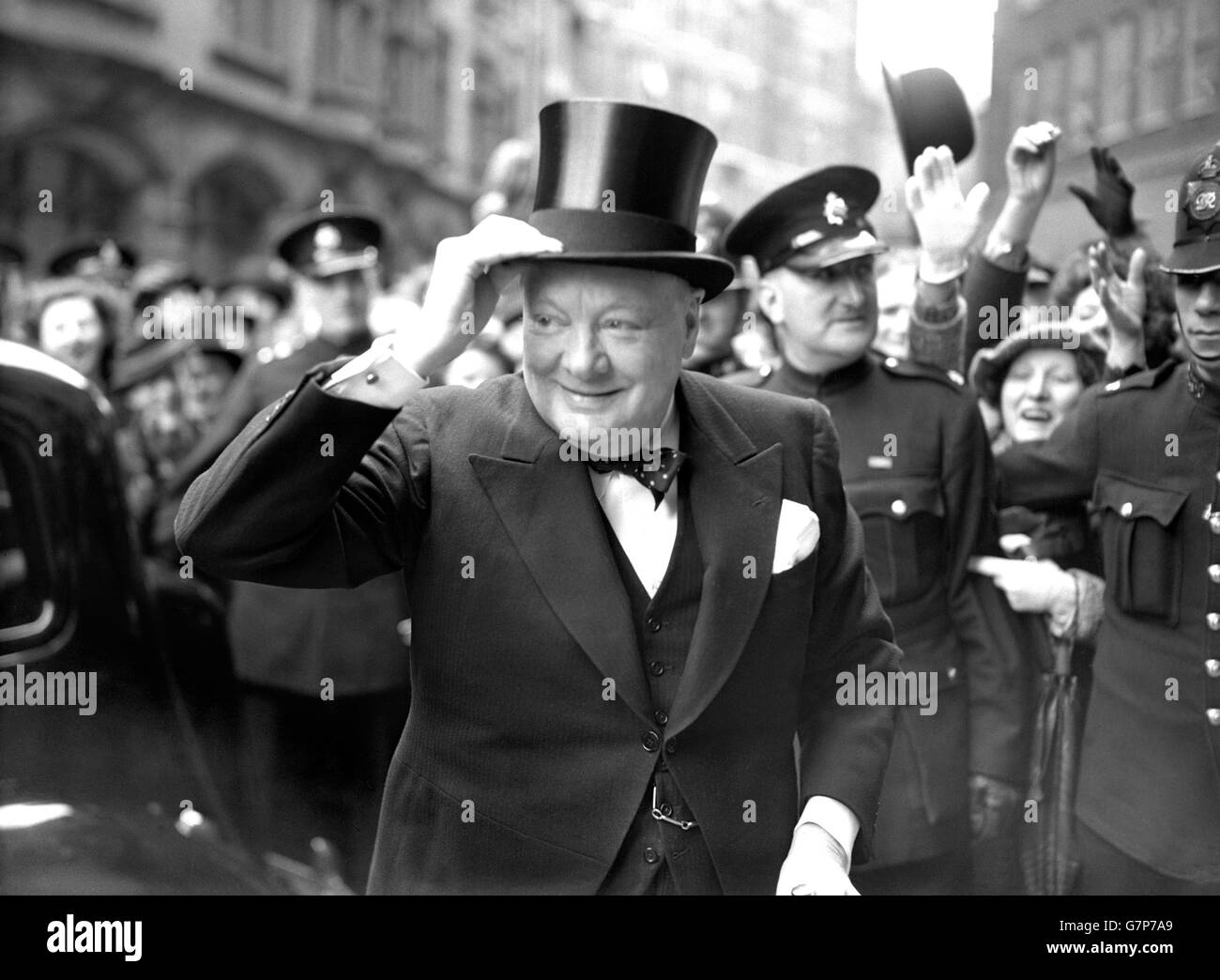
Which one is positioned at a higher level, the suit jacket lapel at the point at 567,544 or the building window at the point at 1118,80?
the building window at the point at 1118,80

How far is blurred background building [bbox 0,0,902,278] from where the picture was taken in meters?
4.25

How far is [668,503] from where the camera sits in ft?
7.38

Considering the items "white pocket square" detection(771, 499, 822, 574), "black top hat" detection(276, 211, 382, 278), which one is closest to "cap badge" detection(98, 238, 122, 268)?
"black top hat" detection(276, 211, 382, 278)

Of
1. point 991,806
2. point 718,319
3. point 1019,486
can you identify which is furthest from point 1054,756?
point 718,319

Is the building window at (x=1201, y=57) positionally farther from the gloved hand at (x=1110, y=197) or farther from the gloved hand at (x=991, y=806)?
the gloved hand at (x=991, y=806)

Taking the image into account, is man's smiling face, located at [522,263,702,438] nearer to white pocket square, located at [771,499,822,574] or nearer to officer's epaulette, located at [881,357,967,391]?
white pocket square, located at [771,499,822,574]

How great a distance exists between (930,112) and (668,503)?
1411 mm

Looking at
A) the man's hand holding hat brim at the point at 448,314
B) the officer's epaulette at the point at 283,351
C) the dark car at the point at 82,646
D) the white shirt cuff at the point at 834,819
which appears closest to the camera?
the man's hand holding hat brim at the point at 448,314

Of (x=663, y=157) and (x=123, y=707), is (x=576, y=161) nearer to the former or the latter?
(x=663, y=157)

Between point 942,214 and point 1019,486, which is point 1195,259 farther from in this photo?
point 1019,486

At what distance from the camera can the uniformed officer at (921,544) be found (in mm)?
3127

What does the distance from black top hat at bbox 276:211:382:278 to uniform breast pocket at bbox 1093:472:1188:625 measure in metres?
2.57

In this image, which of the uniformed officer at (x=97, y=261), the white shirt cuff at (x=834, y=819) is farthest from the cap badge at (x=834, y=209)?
the uniformed officer at (x=97, y=261)
